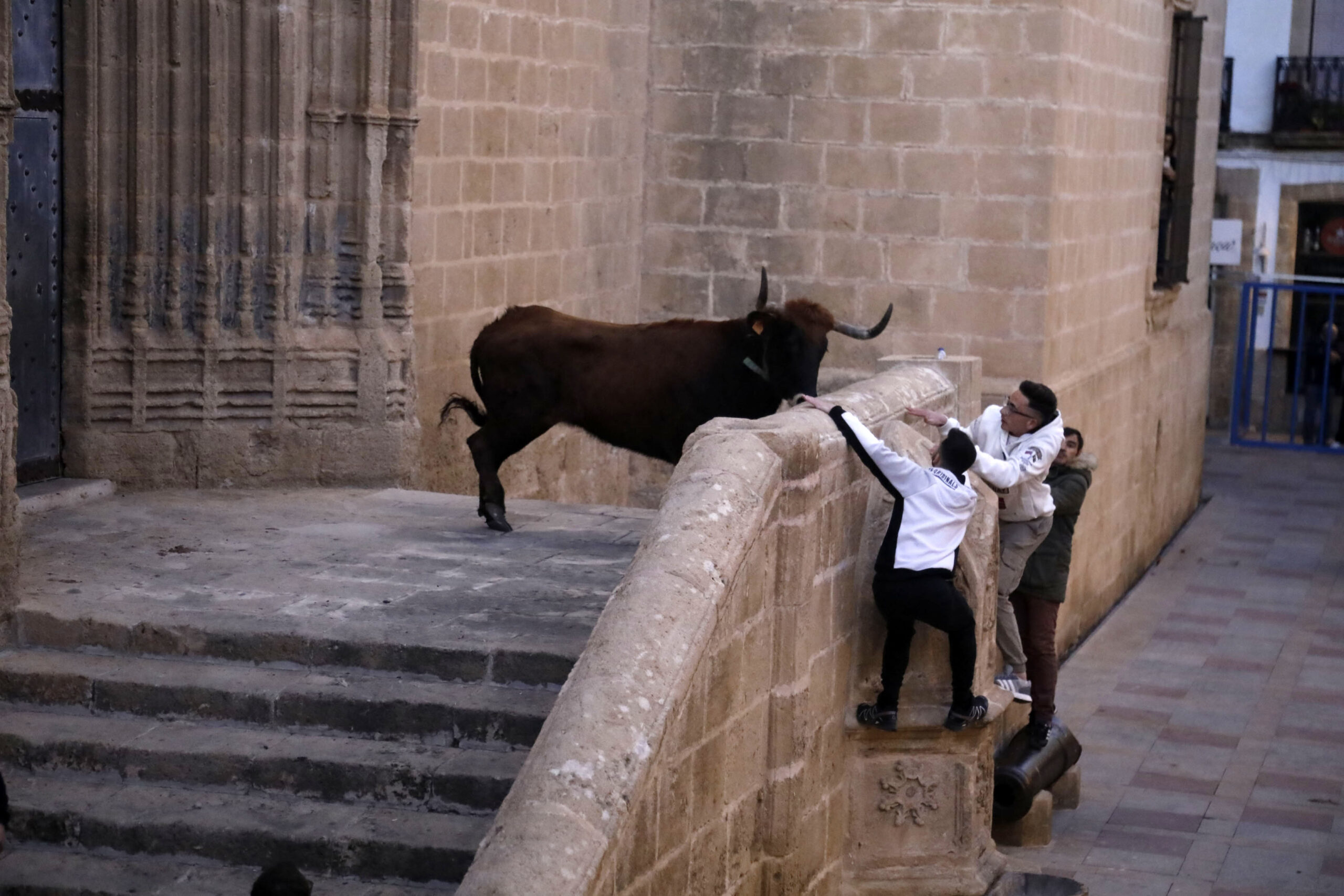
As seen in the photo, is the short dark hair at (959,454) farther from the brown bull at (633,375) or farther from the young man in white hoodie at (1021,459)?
the brown bull at (633,375)

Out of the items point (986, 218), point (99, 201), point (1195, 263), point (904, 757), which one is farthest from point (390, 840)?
point (1195, 263)

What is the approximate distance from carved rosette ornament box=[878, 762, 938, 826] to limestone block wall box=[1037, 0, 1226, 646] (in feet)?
17.0

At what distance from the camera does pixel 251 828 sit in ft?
19.0

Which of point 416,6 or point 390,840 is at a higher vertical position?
point 416,6

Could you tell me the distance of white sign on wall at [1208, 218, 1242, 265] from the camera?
22.3 m

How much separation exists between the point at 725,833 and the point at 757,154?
7215 millimetres

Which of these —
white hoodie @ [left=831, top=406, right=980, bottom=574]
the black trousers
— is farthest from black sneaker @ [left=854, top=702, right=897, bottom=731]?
white hoodie @ [left=831, top=406, right=980, bottom=574]

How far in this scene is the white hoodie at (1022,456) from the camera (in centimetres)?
825

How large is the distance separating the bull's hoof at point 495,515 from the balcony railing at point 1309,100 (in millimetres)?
18547

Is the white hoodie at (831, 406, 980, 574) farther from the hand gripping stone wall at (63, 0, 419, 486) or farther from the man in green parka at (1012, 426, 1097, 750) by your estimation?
the hand gripping stone wall at (63, 0, 419, 486)

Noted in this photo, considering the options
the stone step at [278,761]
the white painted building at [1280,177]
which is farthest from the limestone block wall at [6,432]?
the white painted building at [1280,177]

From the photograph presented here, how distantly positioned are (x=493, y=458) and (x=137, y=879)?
11.0 feet

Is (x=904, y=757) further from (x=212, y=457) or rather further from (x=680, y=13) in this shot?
(x=680, y=13)

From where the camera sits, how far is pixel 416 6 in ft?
30.8
